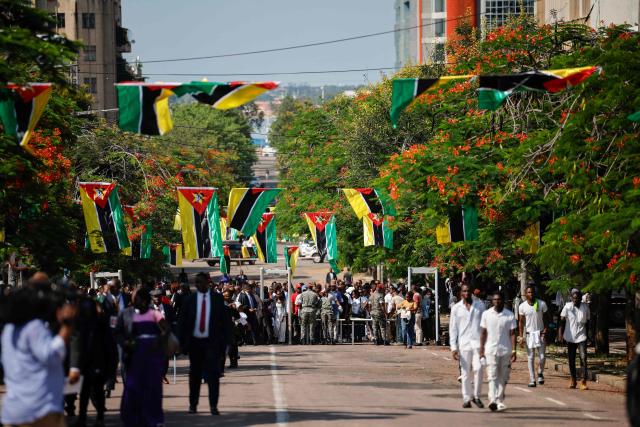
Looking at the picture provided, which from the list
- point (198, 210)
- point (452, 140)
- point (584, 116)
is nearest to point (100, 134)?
point (198, 210)

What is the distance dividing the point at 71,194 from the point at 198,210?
20.8 ft

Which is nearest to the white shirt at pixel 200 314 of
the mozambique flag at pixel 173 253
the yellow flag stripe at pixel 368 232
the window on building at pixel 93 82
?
the yellow flag stripe at pixel 368 232

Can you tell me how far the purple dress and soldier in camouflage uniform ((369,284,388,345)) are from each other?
2433 centimetres

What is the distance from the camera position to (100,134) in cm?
4684

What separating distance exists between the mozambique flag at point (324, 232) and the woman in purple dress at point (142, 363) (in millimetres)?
32517

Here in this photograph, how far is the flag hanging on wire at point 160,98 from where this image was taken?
18.3 meters

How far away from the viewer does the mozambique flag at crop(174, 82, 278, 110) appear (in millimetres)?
18219

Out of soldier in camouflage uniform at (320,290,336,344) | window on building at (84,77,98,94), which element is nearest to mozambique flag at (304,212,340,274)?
soldier in camouflage uniform at (320,290,336,344)

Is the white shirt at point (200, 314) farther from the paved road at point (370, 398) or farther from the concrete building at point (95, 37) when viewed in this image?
the concrete building at point (95, 37)

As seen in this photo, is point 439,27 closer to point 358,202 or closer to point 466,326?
point 358,202

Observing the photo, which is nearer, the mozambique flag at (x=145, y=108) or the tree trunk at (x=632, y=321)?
the mozambique flag at (x=145, y=108)

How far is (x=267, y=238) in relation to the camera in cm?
4488

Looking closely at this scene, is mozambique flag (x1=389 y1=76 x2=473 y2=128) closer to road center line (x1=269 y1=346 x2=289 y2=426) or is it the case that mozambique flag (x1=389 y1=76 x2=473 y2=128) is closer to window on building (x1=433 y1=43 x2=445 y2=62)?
road center line (x1=269 y1=346 x2=289 y2=426)

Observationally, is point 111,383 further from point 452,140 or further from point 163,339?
point 452,140
